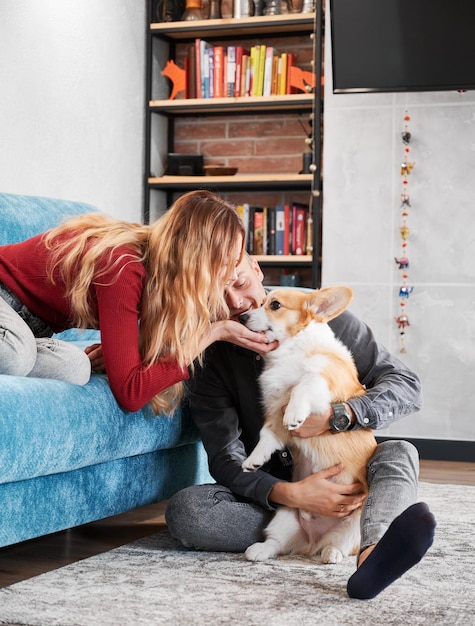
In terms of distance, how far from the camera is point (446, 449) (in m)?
4.33

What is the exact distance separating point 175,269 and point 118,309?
0.17m

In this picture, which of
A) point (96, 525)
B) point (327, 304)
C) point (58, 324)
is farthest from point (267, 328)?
point (96, 525)

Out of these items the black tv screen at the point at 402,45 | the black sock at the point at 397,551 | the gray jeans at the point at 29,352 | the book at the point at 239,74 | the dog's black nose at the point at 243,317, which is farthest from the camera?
the book at the point at 239,74

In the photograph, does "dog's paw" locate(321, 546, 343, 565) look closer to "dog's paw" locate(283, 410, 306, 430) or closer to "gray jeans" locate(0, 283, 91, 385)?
"dog's paw" locate(283, 410, 306, 430)

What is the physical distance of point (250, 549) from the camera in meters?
2.21

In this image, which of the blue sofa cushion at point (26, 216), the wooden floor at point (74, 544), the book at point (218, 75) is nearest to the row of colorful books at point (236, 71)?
the book at point (218, 75)

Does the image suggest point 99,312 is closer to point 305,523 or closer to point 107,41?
point 305,523

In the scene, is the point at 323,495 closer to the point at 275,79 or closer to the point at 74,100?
the point at 74,100

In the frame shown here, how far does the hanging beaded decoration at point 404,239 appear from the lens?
→ 14.4ft

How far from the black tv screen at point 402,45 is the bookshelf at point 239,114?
42 cm

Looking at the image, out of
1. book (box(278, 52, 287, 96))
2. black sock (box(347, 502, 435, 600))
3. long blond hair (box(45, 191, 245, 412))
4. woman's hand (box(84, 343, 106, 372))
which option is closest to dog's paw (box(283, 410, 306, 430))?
long blond hair (box(45, 191, 245, 412))

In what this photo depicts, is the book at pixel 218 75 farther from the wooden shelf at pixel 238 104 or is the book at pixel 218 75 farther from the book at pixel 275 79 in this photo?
the book at pixel 275 79

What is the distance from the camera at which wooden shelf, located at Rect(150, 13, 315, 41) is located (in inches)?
189

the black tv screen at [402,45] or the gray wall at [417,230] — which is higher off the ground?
the black tv screen at [402,45]
